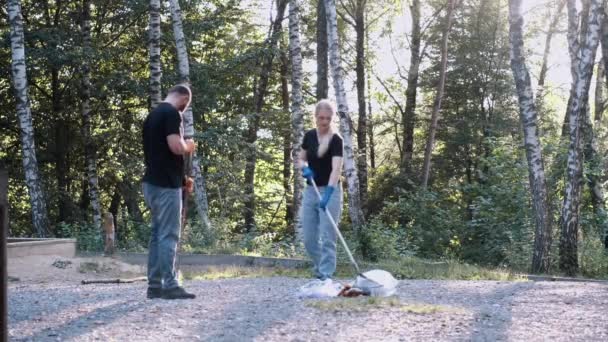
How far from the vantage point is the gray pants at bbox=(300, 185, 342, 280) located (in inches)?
296

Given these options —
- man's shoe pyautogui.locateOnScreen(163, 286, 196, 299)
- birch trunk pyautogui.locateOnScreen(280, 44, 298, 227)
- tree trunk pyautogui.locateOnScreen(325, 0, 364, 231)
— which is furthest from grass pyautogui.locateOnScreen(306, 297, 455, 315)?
birch trunk pyautogui.locateOnScreen(280, 44, 298, 227)

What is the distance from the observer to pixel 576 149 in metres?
12.5

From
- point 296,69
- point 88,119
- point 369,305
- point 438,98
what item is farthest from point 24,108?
point 438,98

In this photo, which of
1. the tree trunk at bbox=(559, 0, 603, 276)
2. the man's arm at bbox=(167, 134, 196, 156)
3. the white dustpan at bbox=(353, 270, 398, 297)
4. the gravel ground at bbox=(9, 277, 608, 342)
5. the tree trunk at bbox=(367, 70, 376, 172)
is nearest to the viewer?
the gravel ground at bbox=(9, 277, 608, 342)

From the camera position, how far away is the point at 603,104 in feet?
72.3

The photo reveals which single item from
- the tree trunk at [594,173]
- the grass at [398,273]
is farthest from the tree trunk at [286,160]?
the grass at [398,273]

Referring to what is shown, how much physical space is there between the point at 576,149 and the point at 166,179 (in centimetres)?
815

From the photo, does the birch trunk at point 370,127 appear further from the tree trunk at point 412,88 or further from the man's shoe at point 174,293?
the man's shoe at point 174,293

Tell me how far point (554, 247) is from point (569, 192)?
1619 mm

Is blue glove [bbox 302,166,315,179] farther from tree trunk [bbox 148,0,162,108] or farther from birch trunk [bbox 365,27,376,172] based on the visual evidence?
birch trunk [bbox 365,27,376,172]

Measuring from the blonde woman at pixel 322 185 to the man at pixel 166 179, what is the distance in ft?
4.48

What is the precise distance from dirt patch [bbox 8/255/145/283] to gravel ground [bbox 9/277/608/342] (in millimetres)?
2329

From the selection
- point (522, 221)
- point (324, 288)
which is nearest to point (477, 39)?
point (522, 221)

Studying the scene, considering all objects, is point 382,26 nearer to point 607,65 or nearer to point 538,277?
point 607,65
